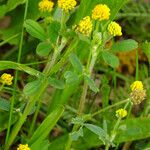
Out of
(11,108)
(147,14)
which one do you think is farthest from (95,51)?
(147,14)

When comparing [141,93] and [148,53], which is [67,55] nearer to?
[141,93]

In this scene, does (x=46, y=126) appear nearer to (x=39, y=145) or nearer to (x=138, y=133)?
(x=39, y=145)

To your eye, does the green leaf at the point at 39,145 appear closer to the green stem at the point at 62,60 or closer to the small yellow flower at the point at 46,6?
the green stem at the point at 62,60

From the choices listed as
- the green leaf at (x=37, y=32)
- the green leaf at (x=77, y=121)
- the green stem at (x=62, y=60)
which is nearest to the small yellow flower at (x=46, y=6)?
the green leaf at (x=37, y=32)

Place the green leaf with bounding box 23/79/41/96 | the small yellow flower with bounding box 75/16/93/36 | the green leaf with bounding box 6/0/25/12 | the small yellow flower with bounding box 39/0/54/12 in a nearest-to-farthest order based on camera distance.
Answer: the small yellow flower with bounding box 75/16/93/36 < the green leaf with bounding box 23/79/41/96 < the small yellow flower with bounding box 39/0/54/12 < the green leaf with bounding box 6/0/25/12

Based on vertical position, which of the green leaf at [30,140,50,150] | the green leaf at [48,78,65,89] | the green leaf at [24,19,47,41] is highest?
the green leaf at [24,19,47,41]

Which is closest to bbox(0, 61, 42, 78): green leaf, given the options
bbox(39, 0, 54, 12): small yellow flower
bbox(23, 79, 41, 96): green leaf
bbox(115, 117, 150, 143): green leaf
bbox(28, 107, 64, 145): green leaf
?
bbox(23, 79, 41, 96): green leaf

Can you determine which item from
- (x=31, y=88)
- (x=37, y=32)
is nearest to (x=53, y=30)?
(x=37, y=32)

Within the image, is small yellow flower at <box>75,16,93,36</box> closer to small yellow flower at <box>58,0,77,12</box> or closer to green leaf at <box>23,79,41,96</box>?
small yellow flower at <box>58,0,77,12</box>
